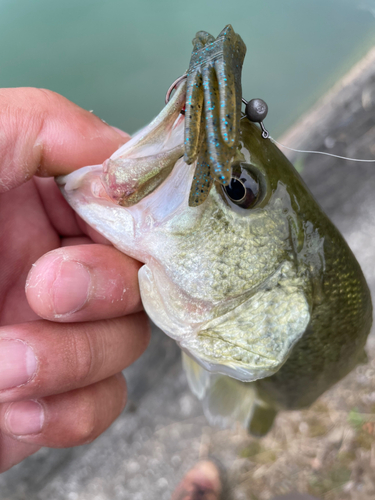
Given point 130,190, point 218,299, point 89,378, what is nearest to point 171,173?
point 130,190

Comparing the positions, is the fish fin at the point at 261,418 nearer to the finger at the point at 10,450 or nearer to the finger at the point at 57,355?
the finger at the point at 57,355

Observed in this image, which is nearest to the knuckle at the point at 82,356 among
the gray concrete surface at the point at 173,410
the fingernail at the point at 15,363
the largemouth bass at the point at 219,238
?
the fingernail at the point at 15,363

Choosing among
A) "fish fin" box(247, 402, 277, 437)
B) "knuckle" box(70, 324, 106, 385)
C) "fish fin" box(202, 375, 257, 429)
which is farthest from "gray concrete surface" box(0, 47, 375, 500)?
"knuckle" box(70, 324, 106, 385)

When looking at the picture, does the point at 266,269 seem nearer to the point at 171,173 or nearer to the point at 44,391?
the point at 171,173

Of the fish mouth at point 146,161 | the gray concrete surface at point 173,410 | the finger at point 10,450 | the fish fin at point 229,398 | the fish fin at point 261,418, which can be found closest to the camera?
the fish mouth at point 146,161

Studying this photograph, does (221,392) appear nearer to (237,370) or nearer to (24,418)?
(237,370)

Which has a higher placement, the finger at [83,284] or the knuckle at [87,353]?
the finger at [83,284]

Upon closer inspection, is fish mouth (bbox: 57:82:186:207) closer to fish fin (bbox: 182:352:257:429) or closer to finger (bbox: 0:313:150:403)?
finger (bbox: 0:313:150:403)
